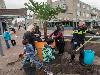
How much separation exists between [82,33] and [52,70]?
2198mm

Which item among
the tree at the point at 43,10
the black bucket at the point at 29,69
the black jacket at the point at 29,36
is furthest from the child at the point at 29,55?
the tree at the point at 43,10

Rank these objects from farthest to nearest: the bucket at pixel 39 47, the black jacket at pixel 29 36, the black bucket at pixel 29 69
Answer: the bucket at pixel 39 47, the black jacket at pixel 29 36, the black bucket at pixel 29 69

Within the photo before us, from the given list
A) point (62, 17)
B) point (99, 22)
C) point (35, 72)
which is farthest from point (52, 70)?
point (99, 22)

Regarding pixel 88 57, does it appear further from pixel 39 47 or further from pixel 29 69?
pixel 29 69

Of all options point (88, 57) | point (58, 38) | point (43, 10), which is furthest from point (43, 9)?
point (88, 57)

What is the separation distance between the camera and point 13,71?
10.1 meters

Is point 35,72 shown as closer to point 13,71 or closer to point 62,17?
point 13,71

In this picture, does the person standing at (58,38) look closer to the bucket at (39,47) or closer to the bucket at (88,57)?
the bucket at (39,47)

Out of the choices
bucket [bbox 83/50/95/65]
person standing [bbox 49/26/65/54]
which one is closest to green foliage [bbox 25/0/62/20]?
person standing [bbox 49/26/65/54]

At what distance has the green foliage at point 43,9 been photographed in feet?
47.9

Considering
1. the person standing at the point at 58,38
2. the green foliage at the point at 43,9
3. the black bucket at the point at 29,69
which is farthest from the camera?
the green foliage at the point at 43,9

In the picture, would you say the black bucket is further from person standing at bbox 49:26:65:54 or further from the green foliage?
the green foliage

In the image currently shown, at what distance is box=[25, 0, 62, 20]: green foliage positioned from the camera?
14.6 m

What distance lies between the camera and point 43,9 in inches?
576
